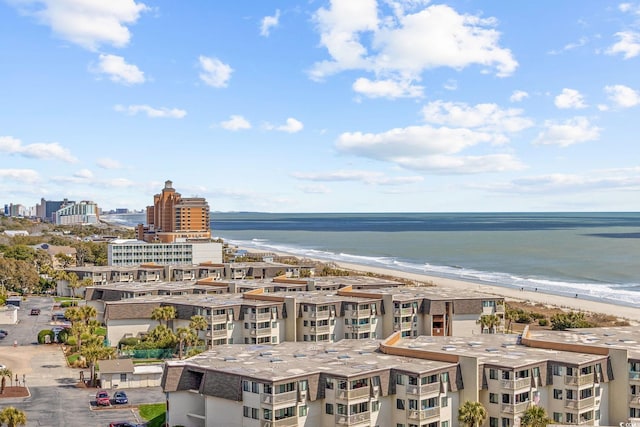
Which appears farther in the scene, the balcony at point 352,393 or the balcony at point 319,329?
the balcony at point 319,329

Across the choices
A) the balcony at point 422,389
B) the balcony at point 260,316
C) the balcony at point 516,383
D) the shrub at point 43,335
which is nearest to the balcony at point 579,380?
the balcony at point 516,383

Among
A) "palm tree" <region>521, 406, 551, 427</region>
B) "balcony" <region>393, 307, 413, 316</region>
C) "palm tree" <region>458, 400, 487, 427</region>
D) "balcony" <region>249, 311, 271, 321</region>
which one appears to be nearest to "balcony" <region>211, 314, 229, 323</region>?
"balcony" <region>249, 311, 271, 321</region>

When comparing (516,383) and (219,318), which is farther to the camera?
(219,318)

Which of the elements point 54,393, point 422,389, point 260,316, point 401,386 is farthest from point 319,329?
point 422,389

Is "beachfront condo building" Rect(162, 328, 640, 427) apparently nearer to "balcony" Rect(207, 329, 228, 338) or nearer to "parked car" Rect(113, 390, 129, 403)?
"parked car" Rect(113, 390, 129, 403)

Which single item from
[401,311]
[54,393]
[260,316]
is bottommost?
[54,393]

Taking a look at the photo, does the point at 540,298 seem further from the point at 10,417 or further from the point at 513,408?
the point at 10,417

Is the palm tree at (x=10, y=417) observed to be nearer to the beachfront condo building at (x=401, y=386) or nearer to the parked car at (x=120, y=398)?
the beachfront condo building at (x=401, y=386)

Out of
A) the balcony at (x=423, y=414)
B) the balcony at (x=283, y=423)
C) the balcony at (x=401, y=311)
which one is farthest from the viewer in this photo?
the balcony at (x=401, y=311)
